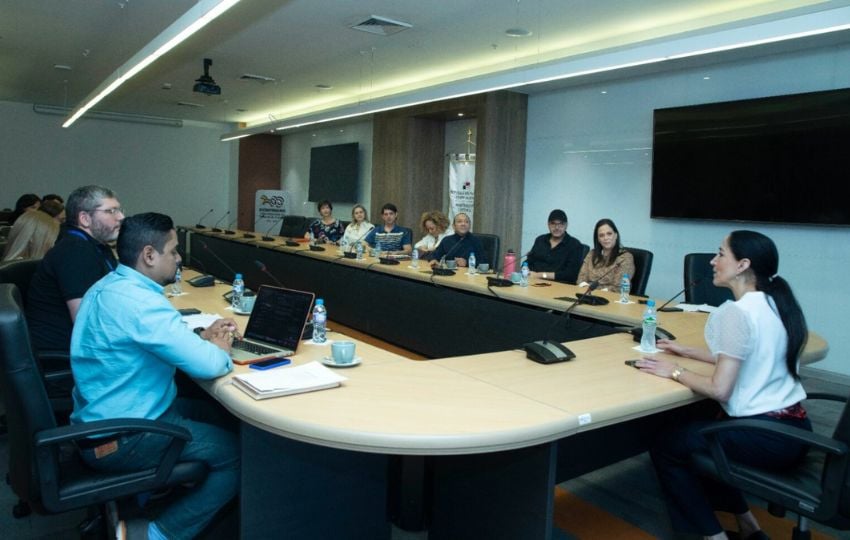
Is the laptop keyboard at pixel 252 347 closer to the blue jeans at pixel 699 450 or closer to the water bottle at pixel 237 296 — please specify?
the water bottle at pixel 237 296

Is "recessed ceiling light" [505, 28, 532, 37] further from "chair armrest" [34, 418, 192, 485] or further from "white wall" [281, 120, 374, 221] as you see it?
"chair armrest" [34, 418, 192, 485]

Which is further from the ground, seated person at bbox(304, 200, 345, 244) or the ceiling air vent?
the ceiling air vent

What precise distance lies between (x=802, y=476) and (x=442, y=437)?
1.19 metres

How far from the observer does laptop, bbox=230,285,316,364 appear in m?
2.23

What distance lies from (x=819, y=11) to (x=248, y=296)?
3371 millimetres

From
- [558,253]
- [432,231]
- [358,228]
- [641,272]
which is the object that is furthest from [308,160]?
[641,272]

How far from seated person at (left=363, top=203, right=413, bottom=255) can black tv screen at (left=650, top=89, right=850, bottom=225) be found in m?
2.53

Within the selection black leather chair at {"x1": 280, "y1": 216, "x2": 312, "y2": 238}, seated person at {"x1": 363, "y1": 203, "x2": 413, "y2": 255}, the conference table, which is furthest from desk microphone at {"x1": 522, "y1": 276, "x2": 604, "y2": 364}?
black leather chair at {"x1": 280, "y1": 216, "x2": 312, "y2": 238}

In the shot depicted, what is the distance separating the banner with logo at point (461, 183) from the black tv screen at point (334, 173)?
224cm

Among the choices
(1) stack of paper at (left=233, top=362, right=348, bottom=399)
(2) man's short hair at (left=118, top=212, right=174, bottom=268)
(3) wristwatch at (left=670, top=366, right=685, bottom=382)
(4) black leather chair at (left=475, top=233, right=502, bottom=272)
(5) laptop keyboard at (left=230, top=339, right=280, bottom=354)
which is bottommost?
(5) laptop keyboard at (left=230, top=339, right=280, bottom=354)

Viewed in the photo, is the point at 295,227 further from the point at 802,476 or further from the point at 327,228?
the point at 802,476

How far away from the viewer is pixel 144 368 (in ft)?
5.91

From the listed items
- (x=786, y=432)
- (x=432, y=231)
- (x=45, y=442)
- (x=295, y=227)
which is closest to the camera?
(x=45, y=442)

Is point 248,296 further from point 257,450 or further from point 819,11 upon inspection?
point 819,11
